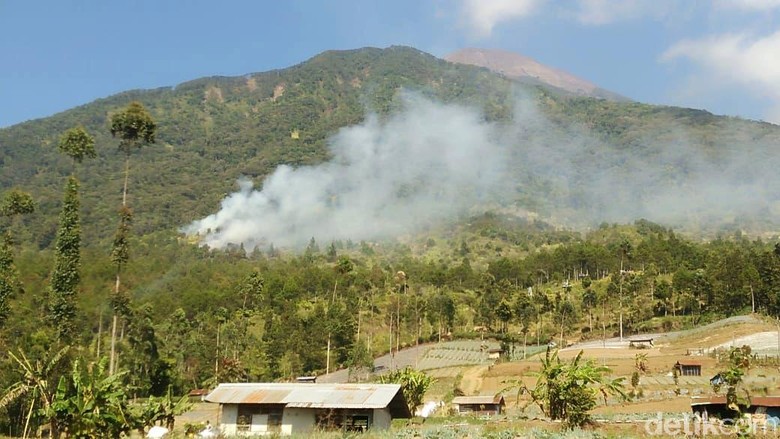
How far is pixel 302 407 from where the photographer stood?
29.5 metres

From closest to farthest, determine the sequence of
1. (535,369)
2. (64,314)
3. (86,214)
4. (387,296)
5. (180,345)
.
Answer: (64,314) → (535,369) → (180,345) → (387,296) → (86,214)

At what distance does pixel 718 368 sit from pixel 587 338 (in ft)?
112

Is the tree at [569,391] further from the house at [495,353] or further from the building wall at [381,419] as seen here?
the house at [495,353]

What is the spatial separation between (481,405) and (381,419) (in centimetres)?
2318

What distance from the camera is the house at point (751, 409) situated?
3325cm

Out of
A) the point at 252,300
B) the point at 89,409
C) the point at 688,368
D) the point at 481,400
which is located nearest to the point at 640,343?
the point at 688,368

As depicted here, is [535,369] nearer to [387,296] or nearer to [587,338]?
[587,338]

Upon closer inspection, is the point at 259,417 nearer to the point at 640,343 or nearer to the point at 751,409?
the point at 751,409

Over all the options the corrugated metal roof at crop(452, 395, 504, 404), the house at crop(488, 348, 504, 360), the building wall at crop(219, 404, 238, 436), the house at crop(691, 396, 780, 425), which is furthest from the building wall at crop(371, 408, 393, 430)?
the house at crop(488, 348, 504, 360)

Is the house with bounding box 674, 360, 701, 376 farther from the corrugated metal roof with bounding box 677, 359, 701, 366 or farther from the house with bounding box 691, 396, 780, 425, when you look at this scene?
the house with bounding box 691, 396, 780, 425

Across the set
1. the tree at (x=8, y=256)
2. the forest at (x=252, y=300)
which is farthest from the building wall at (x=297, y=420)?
the tree at (x=8, y=256)

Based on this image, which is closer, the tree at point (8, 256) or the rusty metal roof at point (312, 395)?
the rusty metal roof at point (312, 395)

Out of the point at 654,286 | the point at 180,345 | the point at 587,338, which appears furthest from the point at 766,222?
the point at 180,345

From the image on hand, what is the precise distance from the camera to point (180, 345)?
89000 millimetres
